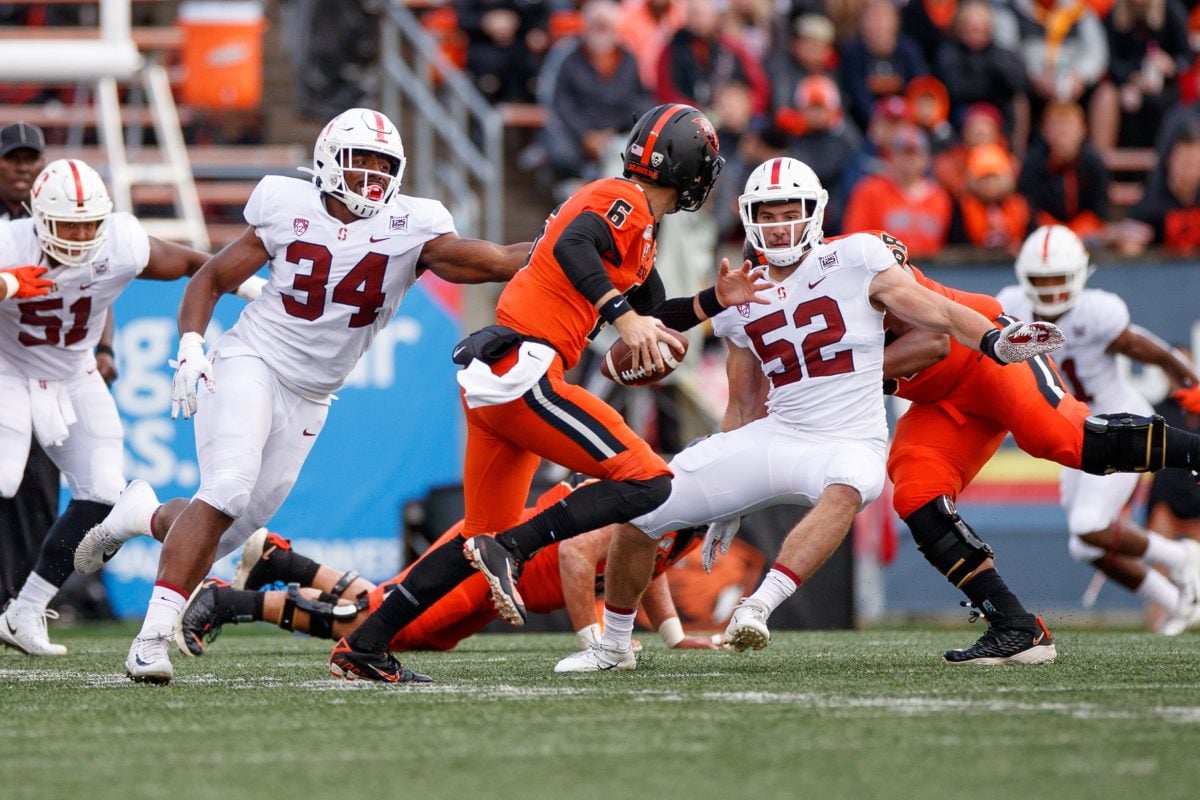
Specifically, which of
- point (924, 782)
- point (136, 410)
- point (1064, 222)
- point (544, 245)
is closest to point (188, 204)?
point (136, 410)

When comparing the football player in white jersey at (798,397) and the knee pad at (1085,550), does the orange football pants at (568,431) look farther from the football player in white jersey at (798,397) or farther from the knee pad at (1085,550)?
the knee pad at (1085,550)

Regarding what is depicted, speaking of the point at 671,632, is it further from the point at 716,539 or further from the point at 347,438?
the point at 347,438

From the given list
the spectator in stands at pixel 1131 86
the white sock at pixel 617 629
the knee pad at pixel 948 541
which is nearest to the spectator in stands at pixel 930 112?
the spectator in stands at pixel 1131 86

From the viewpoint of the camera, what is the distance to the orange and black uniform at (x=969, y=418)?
620 cm

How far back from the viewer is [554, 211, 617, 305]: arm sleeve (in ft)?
17.4

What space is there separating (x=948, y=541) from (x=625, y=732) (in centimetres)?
223

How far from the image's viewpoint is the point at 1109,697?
4.77 metres

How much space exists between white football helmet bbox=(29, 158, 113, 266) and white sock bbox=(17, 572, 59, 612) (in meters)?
1.28

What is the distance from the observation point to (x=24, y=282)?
6.34m

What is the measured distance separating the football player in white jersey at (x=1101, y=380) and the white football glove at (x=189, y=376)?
4.01 m

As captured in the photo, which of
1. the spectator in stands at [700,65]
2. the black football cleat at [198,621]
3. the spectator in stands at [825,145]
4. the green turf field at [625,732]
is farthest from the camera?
the spectator in stands at [700,65]

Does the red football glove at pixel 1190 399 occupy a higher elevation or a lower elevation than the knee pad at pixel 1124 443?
lower

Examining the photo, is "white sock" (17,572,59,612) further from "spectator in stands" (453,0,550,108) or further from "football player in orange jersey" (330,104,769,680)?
"spectator in stands" (453,0,550,108)

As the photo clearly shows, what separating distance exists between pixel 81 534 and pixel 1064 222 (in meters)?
7.35
